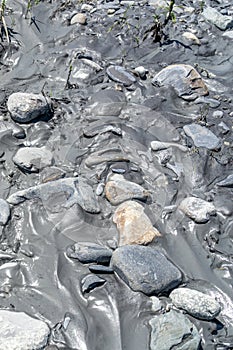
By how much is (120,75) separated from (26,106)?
1130mm

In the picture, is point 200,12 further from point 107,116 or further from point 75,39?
point 107,116

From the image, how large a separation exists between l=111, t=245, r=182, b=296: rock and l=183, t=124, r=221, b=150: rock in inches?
54.3

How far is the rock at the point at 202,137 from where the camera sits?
4.30 meters

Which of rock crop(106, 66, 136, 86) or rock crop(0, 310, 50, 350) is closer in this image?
rock crop(0, 310, 50, 350)

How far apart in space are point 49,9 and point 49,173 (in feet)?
9.22

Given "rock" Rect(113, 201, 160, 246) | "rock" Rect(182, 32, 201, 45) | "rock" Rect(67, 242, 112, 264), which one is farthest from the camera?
"rock" Rect(182, 32, 201, 45)

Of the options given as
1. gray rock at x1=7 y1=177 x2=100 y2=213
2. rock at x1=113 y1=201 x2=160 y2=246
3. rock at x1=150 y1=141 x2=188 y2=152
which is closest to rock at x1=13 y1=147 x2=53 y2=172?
gray rock at x1=7 y1=177 x2=100 y2=213

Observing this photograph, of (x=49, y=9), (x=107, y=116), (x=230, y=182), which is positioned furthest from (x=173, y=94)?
(x=49, y=9)

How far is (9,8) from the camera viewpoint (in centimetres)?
582

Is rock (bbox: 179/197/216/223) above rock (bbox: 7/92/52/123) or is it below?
below

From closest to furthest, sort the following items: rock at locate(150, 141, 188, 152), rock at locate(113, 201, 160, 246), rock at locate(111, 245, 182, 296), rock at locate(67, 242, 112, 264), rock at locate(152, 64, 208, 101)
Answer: rock at locate(111, 245, 182, 296) < rock at locate(67, 242, 112, 264) < rock at locate(113, 201, 160, 246) < rock at locate(150, 141, 188, 152) < rock at locate(152, 64, 208, 101)

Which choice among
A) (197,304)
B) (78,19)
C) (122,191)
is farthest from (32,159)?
(78,19)

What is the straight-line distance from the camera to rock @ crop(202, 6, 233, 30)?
19.1ft

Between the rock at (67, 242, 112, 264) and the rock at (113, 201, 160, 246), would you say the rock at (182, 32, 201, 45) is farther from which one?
the rock at (67, 242, 112, 264)
